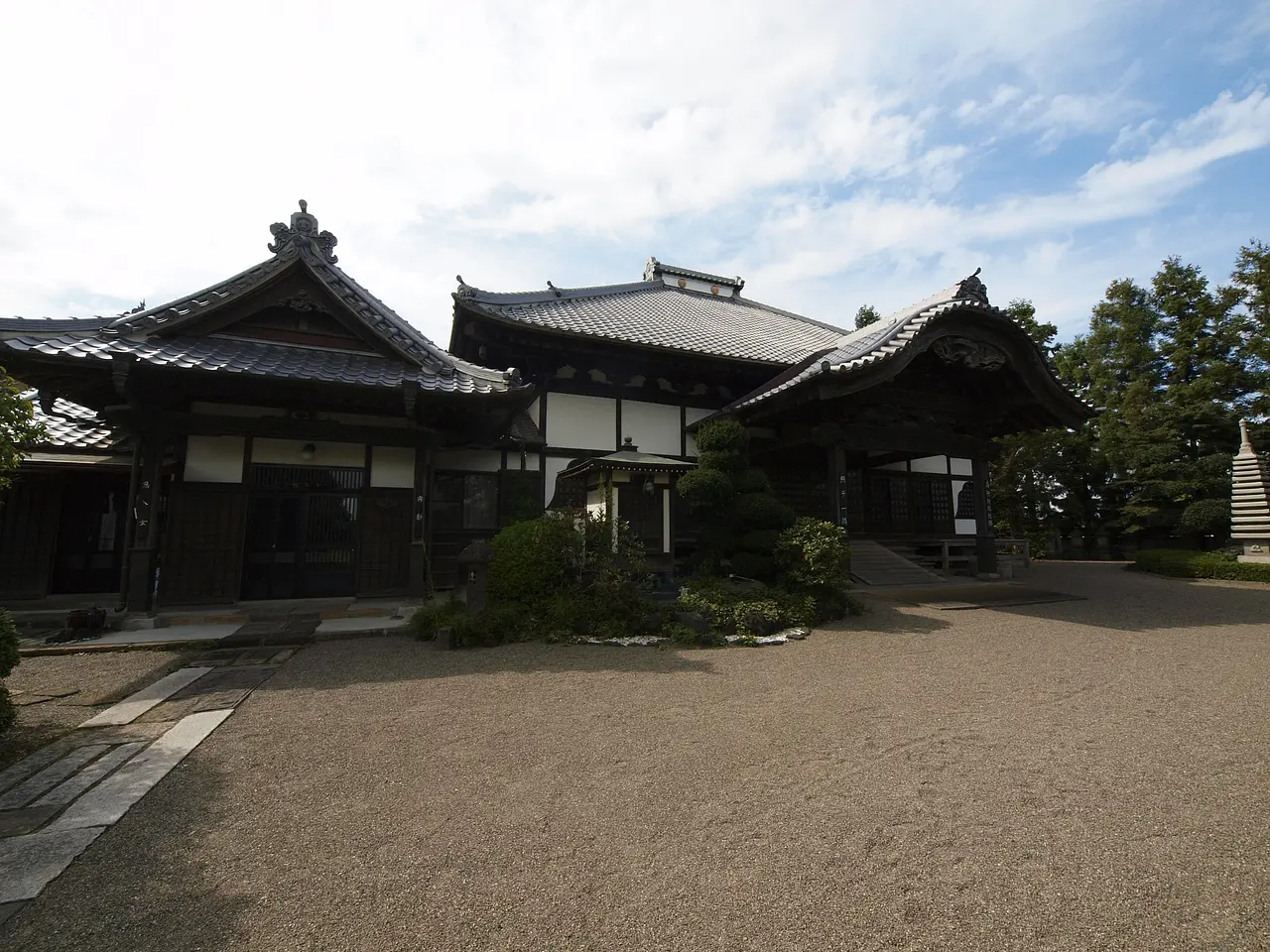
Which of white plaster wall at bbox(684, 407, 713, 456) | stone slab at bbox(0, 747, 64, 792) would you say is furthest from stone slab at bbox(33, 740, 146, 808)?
white plaster wall at bbox(684, 407, 713, 456)

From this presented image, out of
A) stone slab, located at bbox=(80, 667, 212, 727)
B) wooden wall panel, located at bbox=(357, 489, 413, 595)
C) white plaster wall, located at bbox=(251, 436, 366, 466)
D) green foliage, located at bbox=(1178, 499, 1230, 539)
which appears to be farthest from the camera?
green foliage, located at bbox=(1178, 499, 1230, 539)

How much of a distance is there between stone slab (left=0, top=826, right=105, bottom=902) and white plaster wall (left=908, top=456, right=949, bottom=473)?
17.2 meters

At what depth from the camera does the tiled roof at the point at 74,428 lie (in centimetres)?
1000

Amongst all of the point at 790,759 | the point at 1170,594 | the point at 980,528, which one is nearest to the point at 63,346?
the point at 790,759

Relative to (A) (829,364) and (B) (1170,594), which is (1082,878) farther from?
(B) (1170,594)

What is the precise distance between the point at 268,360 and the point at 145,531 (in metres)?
3.01

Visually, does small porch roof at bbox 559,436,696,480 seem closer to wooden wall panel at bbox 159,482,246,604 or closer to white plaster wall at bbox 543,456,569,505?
white plaster wall at bbox 543,456,569,505

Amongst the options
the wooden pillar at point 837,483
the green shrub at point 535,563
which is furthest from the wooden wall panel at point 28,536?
the wooden pillar at point 837,483

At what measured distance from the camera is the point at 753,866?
2553 mm

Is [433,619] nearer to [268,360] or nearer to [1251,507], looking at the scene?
[268,360]

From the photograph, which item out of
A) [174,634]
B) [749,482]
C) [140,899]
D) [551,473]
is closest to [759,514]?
[749,482]

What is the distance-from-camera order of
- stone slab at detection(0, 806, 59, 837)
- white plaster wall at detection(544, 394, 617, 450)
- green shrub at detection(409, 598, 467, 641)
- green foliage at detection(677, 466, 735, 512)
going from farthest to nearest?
white plaster wall at detection(544, 394, 617, 450) < green foliage at detection(677, 466, 735, 512) < green shrub at detection(409, 598, 467, 641) < stone slab at detection(0, 806, 59, 837)

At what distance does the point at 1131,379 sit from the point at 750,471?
25.9 meters

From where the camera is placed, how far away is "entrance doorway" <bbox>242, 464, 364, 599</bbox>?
9109 mm
